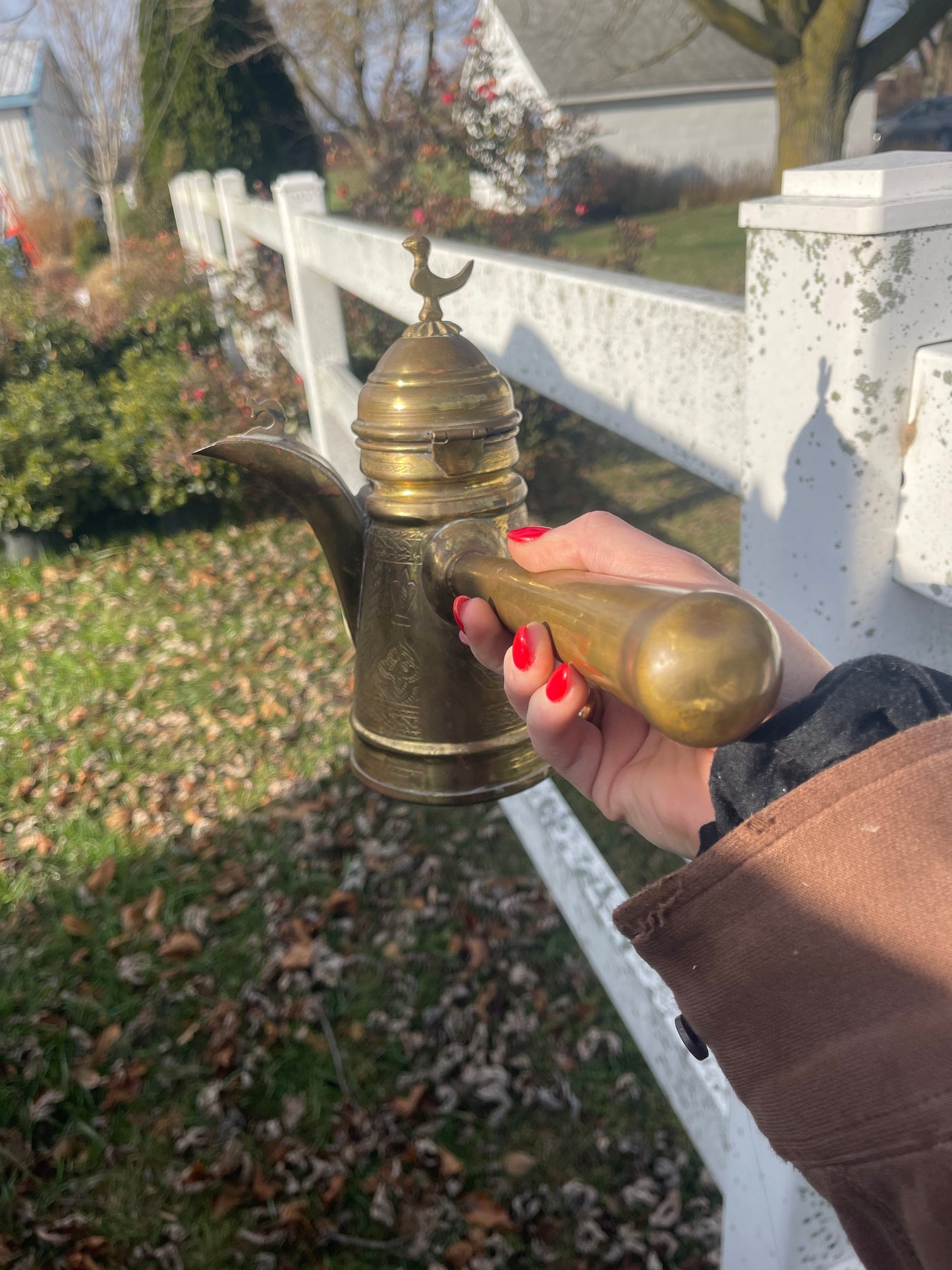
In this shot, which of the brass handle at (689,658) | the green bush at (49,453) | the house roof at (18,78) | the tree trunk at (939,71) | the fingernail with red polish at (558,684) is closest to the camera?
the brass handle at (689,658)

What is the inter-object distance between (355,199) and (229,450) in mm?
7816

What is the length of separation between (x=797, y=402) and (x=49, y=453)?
6.05m

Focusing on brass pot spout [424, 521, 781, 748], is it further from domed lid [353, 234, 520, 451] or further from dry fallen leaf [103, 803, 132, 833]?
dry fallen leaf [103, 803, 132, 833]

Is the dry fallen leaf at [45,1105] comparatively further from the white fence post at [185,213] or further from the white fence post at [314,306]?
the white fence post at [185,213]

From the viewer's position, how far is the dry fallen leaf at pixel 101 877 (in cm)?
362

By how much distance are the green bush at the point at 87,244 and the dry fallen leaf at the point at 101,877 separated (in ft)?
51.0

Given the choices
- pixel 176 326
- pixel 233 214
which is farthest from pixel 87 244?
pixel 176 326

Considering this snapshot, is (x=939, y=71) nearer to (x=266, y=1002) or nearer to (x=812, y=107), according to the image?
(x=812, y=107)

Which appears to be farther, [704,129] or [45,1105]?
[704,129]

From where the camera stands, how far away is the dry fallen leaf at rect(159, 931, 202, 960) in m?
3.30

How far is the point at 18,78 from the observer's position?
84.0ft

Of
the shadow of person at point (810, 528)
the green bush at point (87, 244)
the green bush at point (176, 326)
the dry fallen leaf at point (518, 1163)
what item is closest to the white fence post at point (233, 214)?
the green bush at point (176, 326)

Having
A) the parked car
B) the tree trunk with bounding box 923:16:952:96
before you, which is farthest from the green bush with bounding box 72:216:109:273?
the tree trunk with bounding box 923:16:952:96

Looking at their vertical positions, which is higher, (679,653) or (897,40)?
(897,40)
